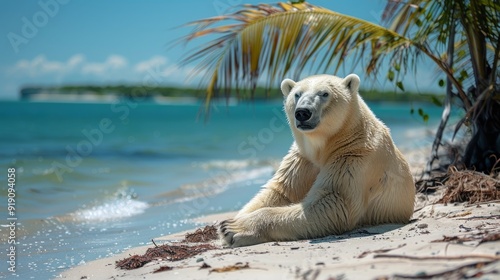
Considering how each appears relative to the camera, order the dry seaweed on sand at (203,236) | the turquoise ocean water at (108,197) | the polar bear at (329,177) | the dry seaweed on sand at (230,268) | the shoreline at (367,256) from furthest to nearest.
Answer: the turquoise ocean water at (108,197)
the dry seaweed on sand at (203,236)
the polar bear at (329,177)
the dry seaweed on sand at (230,268)
the shoreline at (367,256)

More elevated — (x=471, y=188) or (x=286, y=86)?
(x=286, y=86)

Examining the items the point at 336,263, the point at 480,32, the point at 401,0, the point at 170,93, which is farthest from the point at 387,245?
the point at 170,93

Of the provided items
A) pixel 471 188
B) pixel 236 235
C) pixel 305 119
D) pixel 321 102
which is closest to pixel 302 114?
pixel 305 119

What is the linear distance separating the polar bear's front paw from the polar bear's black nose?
1.02 meters

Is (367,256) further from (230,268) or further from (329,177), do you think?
(329,177)

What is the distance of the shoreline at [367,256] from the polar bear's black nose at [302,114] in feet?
3.28

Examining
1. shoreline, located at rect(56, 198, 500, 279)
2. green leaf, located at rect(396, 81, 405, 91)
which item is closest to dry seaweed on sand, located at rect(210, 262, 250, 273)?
shoreline, located at rect(56, 198, 500, 279)

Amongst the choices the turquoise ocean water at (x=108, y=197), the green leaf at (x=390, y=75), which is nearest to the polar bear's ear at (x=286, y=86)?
the turquoise ocean water at (x=108, y=197)

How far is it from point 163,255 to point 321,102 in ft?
5.94

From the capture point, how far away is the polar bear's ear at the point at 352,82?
18.7 ft

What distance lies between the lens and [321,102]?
18.1 feet

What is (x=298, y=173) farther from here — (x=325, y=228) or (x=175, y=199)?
(x=175, y=199)

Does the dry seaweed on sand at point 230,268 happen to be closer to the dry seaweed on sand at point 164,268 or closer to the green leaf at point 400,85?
the dry seaweed on sand at point 164,268

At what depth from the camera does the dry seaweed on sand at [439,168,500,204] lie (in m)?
6.52
